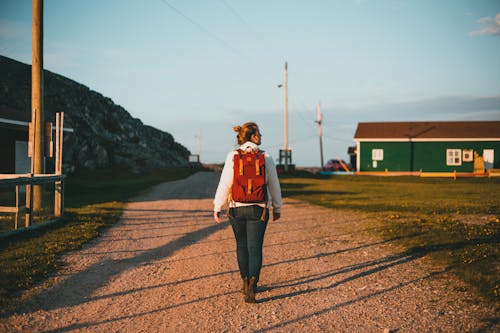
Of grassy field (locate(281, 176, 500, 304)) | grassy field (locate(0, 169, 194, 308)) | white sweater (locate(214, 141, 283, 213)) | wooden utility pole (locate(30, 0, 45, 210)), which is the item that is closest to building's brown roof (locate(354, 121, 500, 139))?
grassy field (locate(281, 176, 500, 304))

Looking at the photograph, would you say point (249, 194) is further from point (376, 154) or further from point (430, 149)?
point (430, 149)

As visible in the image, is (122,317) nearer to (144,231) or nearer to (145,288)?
(145,288)

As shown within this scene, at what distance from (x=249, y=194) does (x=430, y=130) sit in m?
46.2

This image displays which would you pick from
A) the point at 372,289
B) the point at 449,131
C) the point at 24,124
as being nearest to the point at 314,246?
the point at 372,289

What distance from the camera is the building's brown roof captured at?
46000mm

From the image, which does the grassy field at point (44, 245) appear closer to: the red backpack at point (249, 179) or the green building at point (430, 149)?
the red backpack at point (249, 179)

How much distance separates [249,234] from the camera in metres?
5.88

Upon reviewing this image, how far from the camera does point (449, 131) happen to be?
1854 inches

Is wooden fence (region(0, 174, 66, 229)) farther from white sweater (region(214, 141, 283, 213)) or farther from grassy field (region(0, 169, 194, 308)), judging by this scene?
white sweater (region(214, 141, 283, 213))

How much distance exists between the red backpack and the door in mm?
45658

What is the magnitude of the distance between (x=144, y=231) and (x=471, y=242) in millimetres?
7877

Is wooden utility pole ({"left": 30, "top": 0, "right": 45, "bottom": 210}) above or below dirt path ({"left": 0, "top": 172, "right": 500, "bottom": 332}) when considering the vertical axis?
above

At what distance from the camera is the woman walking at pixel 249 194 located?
18.8 feet

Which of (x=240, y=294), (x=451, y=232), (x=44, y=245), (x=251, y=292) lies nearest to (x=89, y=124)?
(x=44, y=245)
